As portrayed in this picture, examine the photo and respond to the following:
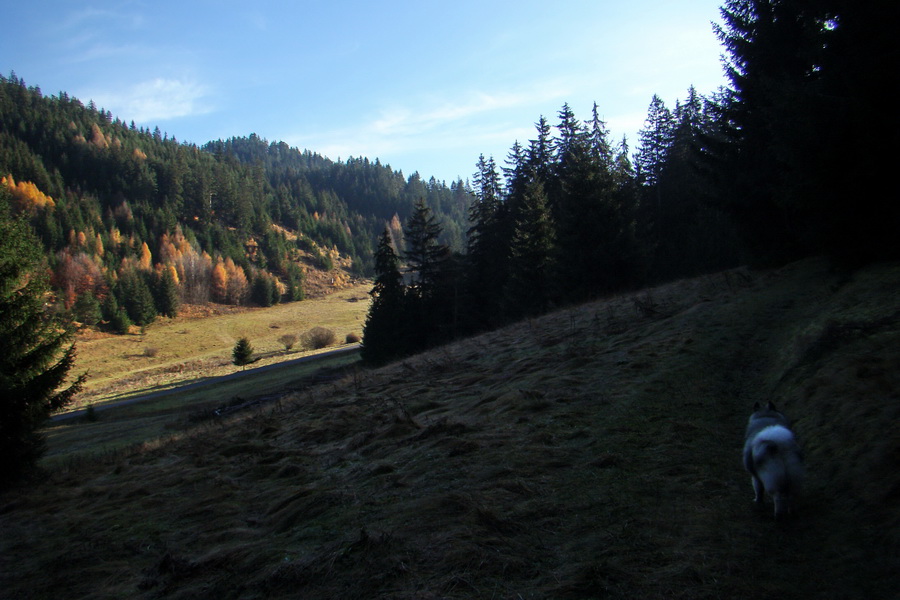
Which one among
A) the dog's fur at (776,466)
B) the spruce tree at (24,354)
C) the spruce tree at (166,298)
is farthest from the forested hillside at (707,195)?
the spruce tree at (166,298)

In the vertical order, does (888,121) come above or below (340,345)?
above

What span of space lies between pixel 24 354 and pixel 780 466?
16641 mm

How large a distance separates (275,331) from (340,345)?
21943 mm

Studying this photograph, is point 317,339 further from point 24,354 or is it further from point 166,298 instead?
point 24,354

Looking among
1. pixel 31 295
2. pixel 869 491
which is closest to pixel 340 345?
pixel 31 295

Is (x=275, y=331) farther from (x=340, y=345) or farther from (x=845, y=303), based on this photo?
(x=845, y=303)

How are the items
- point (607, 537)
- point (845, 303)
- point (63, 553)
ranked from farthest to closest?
1. point (845, 303)
2. point (63, 553)
3. point (607, 537)

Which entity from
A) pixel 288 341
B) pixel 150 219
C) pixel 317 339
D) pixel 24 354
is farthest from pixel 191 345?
pixel 150 219

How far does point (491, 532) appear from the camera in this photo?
4988 millimetres

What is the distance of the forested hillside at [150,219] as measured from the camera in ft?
322

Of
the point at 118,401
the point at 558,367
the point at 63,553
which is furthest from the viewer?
the point at 118,401

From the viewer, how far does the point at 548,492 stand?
5.87m

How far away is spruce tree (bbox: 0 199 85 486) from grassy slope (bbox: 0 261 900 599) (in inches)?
46.8

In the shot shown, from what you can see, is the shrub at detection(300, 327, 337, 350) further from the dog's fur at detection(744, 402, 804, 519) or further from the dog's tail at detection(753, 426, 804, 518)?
the dog's tail at detection(753, 426, 804, 518)
